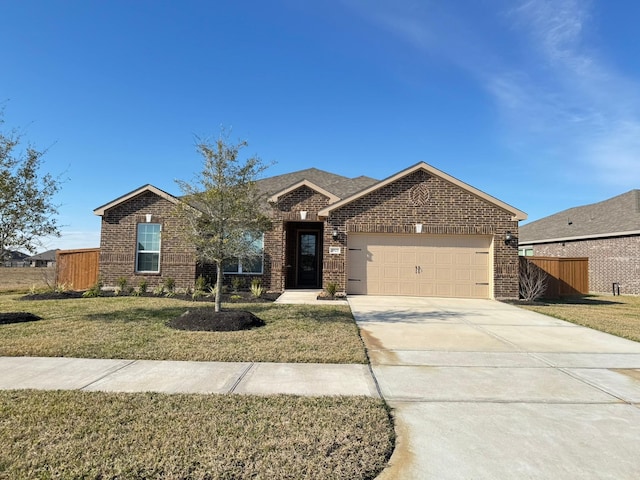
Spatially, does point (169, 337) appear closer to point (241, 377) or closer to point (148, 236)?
point (241, 377)

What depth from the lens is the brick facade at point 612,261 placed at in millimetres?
18109

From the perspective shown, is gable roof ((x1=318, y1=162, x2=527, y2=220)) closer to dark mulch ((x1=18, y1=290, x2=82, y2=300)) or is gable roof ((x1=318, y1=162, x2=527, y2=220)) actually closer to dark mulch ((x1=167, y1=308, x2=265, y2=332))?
dark mulch ((x1=167, y1=308, x2=265, y2=332))

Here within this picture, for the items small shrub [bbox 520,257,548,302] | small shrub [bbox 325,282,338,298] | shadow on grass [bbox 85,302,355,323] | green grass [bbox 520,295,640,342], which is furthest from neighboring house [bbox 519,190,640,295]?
shadow on grass [bbox 85,302,355,323]

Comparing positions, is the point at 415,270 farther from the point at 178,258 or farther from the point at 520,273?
the point at 178,258

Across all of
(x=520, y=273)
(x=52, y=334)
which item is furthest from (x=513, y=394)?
(x=520, y=273)

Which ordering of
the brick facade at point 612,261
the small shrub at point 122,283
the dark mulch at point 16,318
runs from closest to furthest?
the dark mulch at point 16,318
the small shrub at point 122,283
the brick facade at point 612,261

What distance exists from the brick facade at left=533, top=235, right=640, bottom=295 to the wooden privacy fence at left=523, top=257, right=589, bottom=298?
3.18m

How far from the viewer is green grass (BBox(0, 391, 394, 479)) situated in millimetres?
2713

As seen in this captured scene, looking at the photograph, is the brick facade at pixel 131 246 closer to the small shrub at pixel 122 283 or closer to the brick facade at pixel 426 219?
the small shrub at pixel 122 283

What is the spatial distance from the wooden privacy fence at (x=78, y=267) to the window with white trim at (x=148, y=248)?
1.85 metres

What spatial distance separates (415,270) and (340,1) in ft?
28.5

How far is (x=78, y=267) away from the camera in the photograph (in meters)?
15.1

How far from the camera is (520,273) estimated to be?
47.1ft

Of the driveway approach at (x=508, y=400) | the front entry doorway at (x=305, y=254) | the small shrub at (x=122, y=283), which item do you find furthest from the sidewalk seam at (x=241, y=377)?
the small shrub at (x=122, y=283)
